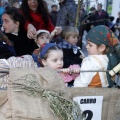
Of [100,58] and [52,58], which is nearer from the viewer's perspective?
[100,58]

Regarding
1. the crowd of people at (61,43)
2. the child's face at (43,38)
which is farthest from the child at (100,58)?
the child's face at (43,38)

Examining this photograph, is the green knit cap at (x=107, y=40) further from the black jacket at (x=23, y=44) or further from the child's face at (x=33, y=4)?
the child's face at (x=33, y=4)

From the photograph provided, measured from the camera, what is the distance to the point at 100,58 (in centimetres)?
332

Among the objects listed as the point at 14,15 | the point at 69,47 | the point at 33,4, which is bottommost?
the point at 69,47

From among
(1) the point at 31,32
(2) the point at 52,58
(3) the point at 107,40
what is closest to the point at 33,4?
(1) the point at 31,32

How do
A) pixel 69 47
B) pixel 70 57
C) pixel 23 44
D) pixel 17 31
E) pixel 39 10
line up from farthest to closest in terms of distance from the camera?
pixel 39 10, pixel 23 44, pixel 17 31, pixel 69 47, pixel 70 57

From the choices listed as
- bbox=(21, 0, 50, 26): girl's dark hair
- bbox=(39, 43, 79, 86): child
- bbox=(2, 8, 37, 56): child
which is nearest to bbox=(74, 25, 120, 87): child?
bbox=(39, 43, 79, 86): child

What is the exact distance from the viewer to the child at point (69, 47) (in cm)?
431

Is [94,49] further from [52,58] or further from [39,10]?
[39,10]

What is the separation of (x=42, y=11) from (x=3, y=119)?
3.13 m

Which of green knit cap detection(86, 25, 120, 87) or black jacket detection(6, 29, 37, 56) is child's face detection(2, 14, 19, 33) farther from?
green knit cap detection(86, 25, 120, 87)

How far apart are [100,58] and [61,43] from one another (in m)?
1.39

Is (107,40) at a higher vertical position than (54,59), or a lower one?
higher

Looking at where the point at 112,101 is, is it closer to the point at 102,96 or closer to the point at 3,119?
the point at 102,96
